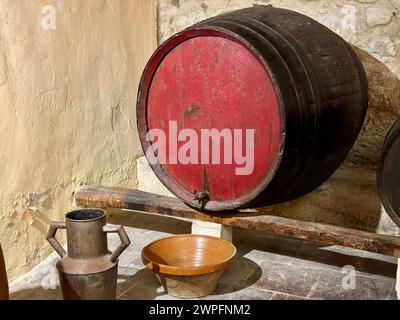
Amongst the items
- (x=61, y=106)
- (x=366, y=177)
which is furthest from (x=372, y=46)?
(x=61, y=106)

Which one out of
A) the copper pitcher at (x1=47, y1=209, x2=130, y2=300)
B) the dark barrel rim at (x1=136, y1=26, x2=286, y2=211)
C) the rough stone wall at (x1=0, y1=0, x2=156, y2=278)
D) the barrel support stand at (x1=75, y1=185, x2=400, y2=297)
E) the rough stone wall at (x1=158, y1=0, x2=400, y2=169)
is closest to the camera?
the copper pitcher at (x1=47, y1=209, x2=130, y2=300)

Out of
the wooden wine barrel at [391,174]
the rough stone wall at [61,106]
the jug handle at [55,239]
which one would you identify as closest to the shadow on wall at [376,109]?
the wooden wine barrel at [391,174]

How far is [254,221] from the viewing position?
8.66ft

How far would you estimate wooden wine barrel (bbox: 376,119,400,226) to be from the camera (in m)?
2.35

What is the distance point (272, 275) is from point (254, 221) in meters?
0.30

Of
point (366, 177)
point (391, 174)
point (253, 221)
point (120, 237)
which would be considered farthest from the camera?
point (366, 177)

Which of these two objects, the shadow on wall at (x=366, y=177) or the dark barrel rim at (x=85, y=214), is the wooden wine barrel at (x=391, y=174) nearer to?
the shadow on wall at (x=366, y=177)

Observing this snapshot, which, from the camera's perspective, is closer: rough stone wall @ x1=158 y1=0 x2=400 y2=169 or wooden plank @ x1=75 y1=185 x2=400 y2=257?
wooden plank @ x1=75 y1=185 x2=400 y2=257

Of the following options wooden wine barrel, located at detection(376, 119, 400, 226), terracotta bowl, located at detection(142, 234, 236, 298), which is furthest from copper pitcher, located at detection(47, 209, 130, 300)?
wooden wine barrel, located at detection(376, 119, 400, 226)

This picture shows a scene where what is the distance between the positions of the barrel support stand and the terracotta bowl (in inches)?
4.6

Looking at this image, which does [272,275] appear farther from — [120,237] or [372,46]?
[372,46]

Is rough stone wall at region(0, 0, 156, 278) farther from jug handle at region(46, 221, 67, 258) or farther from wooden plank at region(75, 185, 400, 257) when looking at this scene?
jug handle at region(46, 221, 67, 258)

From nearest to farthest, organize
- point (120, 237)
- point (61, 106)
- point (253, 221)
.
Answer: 1. point (120, 237)
2. point (253, 221)
3. point (61, 106)
